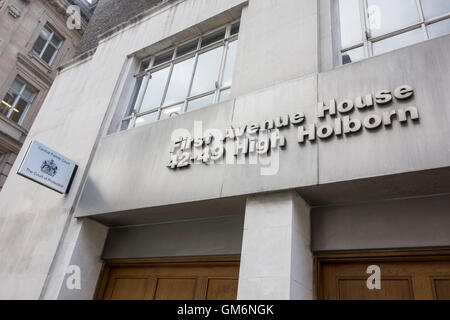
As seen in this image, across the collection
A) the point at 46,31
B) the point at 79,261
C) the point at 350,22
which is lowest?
the point at 79,261

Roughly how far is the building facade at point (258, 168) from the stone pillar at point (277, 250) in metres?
0.02

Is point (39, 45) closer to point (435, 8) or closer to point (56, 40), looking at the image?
point (56, 40)

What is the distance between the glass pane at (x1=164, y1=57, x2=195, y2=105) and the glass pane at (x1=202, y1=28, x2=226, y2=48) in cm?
48

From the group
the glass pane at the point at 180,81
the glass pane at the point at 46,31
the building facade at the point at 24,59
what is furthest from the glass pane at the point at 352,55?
the glass pane at the point at 46,31

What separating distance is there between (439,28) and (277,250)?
366cm

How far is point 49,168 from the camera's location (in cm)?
639

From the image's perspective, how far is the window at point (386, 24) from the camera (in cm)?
455

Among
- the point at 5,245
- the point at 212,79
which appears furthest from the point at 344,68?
the point at 5,245

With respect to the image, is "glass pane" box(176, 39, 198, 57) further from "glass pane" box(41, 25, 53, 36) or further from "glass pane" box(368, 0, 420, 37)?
"glass pane" box(41, 25, 53, 36)

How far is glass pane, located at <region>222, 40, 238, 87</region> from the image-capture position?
626 cm

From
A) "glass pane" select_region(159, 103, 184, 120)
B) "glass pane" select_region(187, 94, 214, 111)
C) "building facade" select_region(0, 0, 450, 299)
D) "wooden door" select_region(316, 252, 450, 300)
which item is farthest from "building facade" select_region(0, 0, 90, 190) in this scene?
"wooden door" select_region(316, 252, 450, 300)

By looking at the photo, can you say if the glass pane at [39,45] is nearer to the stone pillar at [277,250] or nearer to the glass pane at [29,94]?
Result: the glass pane at [29,94]

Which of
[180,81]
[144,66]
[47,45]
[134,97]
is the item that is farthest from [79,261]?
[47,45]
